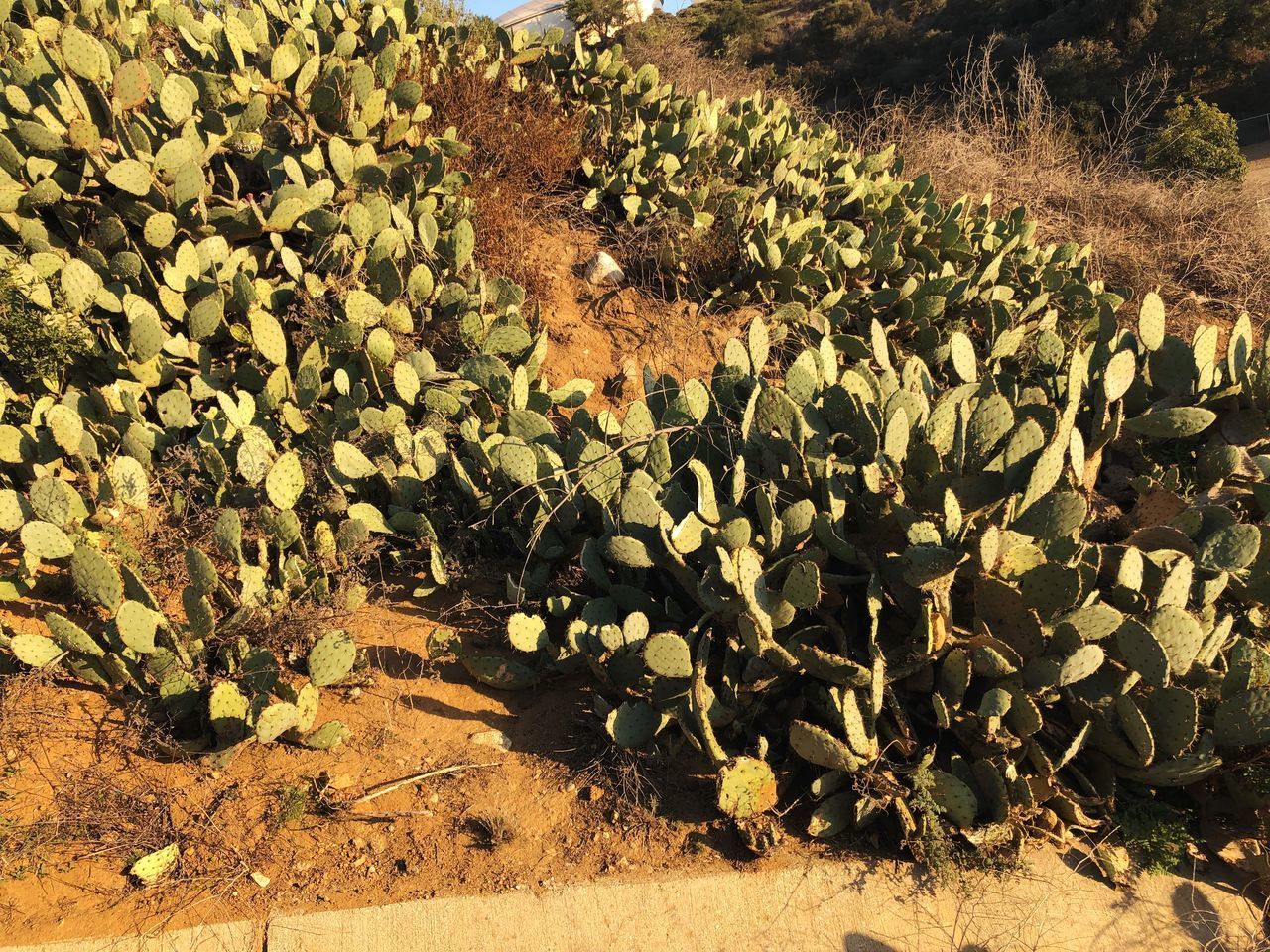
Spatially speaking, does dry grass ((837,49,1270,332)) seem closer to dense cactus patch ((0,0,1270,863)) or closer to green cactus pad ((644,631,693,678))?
dense cactus patch ((0,0,1270,863))

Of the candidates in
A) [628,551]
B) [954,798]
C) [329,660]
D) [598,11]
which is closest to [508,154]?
[628,551]

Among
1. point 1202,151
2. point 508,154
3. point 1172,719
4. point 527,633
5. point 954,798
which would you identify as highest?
point 508,154

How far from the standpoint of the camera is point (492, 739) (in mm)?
2709

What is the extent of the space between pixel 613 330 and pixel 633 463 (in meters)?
1.77

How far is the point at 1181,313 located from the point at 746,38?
1783 centimetres

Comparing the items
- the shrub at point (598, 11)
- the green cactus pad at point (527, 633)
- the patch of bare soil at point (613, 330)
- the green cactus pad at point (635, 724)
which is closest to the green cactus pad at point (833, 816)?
the green cactus pad at point (635, 724)

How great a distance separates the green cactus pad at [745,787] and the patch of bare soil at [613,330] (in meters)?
2.45

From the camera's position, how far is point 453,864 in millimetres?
2344

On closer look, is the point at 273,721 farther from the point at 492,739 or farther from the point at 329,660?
the point at 492,739

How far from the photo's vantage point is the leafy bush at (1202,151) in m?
8.48

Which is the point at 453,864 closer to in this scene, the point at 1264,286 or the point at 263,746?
the point at 263,746

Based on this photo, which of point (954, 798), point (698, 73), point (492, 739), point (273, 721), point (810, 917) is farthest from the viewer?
point (698, 73)

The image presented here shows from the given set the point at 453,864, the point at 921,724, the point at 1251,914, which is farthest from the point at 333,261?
the point at 1251,914

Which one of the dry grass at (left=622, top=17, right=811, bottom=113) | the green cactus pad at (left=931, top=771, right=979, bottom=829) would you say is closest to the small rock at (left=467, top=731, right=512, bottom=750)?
the green cactus pad at (left=931, top=771, right=979, bottom=829)
